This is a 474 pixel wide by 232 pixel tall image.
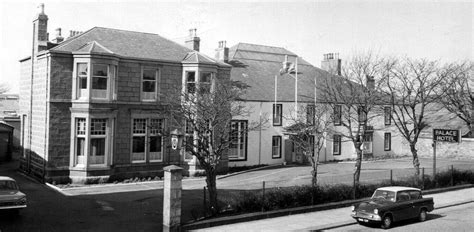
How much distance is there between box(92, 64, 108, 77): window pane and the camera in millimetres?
27495

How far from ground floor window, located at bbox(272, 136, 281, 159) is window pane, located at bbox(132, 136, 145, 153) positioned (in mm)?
12377

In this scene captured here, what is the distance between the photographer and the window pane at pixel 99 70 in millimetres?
27495

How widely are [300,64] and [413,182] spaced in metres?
22.4

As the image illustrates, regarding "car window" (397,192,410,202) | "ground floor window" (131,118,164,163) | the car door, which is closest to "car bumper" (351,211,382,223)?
the car door

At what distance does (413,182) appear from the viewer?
88.2 ft


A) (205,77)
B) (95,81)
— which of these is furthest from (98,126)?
(205,77)

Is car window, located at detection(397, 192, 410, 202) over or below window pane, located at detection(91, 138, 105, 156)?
below

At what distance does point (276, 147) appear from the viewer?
1506 inches

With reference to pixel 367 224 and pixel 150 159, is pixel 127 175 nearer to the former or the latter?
pixel 150 159

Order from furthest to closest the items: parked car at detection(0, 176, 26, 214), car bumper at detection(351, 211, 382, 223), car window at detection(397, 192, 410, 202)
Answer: car window at detection(397, 192, 410, 202) → car bumper at detection(351, 211, 382, 223) → parked car at detection(0, 176, 26, 214)

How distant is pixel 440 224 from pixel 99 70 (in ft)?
68.5

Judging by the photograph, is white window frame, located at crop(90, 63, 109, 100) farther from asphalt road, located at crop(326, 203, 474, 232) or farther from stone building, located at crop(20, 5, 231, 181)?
asphalt road, located at crop(326, 203, 474, 232)

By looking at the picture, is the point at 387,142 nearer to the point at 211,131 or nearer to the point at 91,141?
the point at 91,141

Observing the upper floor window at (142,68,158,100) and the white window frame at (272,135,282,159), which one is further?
the white window frame at (272,135,282,159)
